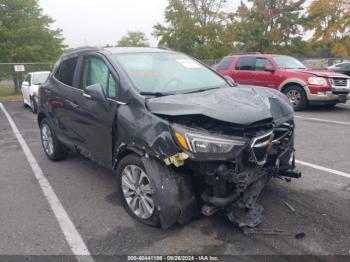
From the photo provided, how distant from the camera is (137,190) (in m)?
3.50

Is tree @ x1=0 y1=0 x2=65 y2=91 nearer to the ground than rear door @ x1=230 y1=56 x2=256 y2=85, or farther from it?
farther from it

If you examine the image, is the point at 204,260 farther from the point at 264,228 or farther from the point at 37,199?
the point at 37,199

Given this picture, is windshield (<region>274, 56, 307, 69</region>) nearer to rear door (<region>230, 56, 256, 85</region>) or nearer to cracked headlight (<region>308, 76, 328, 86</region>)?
rear door (<region>230, 56, 256, 85</region>)

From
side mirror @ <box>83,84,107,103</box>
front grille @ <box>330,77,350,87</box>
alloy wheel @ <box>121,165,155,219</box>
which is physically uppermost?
side mirror @ <box>83,84,107,103</box>

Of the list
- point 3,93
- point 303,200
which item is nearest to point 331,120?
point 303,200

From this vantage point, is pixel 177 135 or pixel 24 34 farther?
pixel 24 34

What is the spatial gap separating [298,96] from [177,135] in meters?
8.24

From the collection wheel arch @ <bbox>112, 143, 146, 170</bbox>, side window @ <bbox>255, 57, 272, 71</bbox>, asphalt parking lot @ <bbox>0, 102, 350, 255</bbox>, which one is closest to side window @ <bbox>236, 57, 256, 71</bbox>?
side window @ <bbox>255, 57, 272, 71</bbox>

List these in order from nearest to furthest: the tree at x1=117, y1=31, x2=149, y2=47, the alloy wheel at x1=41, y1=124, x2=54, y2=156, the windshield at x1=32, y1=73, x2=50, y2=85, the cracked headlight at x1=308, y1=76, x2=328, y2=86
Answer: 1. the alloy wheel at x1=41, y1=124, x2=54, y2=156
2. the cracked headlight at x1=308, y1=76, x2=328, y2=86
3. the windshield at x1=32, y1=73, x2=50, y2=85
4. the tree at x1=117, y1=31, x2=149, y2=47

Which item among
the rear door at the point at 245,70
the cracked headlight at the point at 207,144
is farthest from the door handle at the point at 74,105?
the rear door at the point at 245,70

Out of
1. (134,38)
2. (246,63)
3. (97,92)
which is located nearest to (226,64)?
(246,63)

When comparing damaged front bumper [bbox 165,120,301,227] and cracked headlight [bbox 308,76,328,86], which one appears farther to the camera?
cracked headlight [bbox 308,76,328,86]

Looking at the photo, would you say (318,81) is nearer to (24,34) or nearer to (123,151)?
(123,151)

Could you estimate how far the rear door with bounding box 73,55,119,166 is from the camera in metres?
3.78
